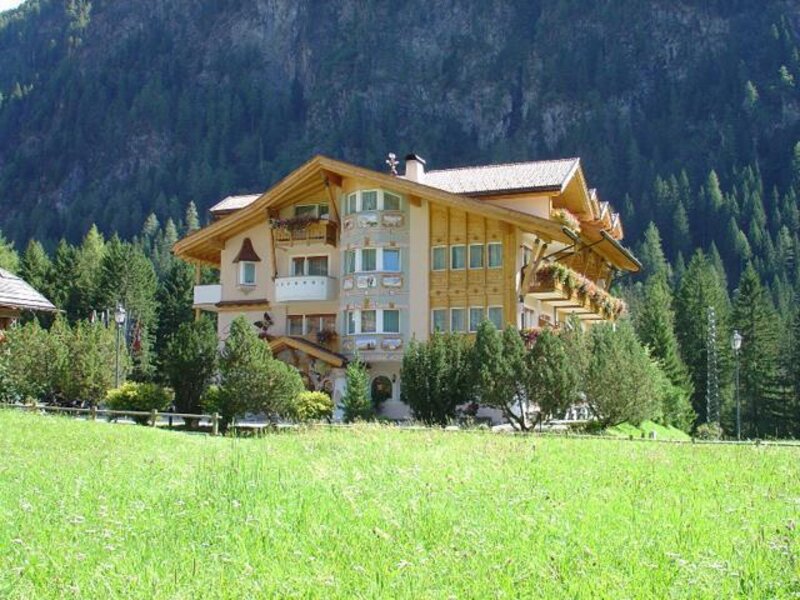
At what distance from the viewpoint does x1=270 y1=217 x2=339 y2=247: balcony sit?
152 feet

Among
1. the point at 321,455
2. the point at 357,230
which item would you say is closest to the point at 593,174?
the point at 357,230

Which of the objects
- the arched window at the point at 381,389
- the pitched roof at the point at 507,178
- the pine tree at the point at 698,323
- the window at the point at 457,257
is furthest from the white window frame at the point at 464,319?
the pine tree at the point at 698,323

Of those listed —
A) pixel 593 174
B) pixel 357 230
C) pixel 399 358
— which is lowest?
pixel 399 358

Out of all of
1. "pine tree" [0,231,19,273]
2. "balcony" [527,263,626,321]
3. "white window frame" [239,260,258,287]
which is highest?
"pine tree" [0,231,19,273]

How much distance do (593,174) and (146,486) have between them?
18455 centimetres

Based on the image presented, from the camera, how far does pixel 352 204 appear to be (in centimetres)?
4584

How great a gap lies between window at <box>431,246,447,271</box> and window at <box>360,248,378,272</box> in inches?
101

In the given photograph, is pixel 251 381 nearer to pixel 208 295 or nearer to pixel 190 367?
pixel 190 367

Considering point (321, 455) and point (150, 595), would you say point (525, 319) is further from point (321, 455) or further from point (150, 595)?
point (150, 595)

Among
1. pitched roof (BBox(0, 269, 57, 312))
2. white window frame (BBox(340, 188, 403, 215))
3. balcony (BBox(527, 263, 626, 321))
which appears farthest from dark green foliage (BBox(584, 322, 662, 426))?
pitched roof (BBox(0, 269, 57, 312))

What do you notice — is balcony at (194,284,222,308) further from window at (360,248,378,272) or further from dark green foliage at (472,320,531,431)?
dark green foliage at (472,320,531,431)

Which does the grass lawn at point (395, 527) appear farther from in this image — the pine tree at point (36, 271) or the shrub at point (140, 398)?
the pine tree at point (36, 271)

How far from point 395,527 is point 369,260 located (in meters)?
35.0

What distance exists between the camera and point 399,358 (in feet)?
145
